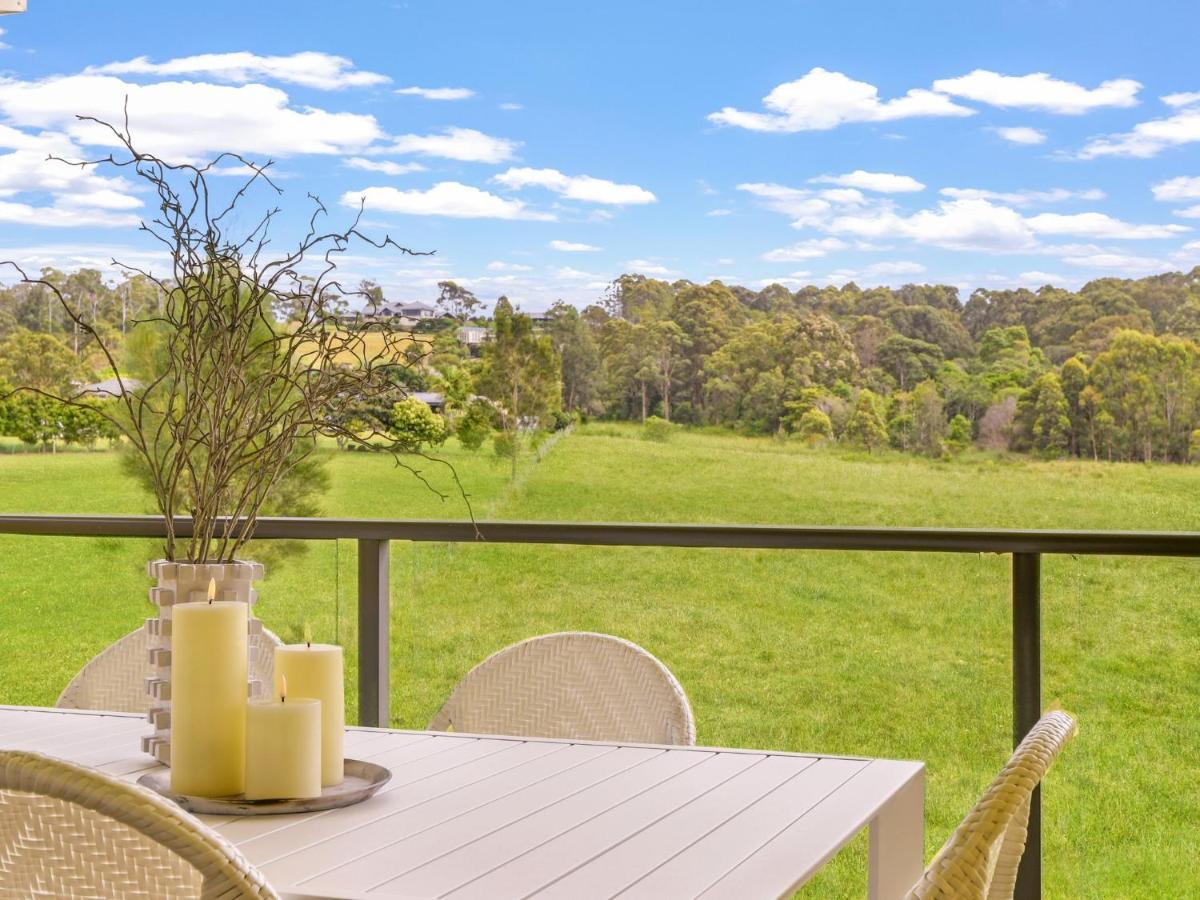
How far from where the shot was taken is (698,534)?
Result: 2.52 m

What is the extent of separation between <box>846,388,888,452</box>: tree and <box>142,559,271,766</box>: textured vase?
1406cm

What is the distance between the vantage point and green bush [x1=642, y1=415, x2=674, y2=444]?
15531mm

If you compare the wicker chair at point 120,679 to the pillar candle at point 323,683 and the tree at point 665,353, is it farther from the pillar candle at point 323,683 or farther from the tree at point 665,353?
the tree at point 665,353

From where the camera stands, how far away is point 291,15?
1606 centimetres

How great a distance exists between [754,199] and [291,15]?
5854 millimetres

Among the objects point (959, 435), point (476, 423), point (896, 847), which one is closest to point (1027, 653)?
point (896, 847)

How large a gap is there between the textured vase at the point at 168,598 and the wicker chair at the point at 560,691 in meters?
0.58

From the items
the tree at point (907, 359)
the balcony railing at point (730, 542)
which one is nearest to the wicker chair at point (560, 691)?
the balcony railing at point (730, 542)

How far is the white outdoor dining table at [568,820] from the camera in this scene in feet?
3.60

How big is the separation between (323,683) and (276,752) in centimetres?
Answer: 11

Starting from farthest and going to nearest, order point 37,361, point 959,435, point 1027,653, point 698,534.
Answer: point 959,435 < point 37,361 < point 698,534 < point 1027,653

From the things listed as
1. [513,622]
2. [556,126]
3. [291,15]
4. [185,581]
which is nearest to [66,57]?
[291,15]

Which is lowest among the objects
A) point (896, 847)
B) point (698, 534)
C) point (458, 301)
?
point (896, 847)

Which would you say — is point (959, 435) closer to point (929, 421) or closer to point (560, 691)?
point (929, 421)
